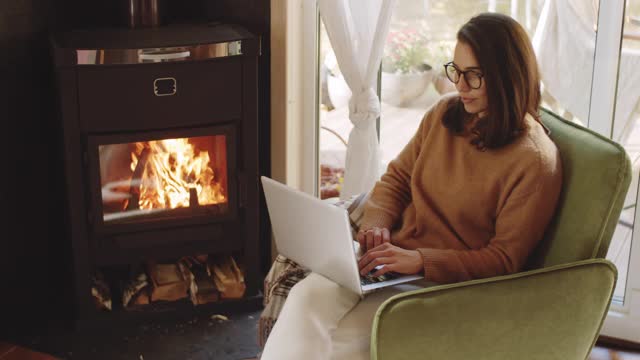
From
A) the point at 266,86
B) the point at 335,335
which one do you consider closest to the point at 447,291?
the point at 335,335

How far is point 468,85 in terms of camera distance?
1984mm

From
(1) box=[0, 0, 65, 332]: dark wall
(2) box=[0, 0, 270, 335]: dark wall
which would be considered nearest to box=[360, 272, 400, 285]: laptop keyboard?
(2) box=[0, 0, 270, 335]: dark wall

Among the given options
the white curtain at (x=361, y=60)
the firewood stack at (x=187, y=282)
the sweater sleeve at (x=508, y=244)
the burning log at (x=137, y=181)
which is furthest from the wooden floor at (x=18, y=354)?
the sweater sleeve at (x=508, y=244)

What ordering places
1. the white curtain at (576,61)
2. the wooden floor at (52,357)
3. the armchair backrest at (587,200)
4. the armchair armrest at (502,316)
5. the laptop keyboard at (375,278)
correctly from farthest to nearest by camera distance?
the wooden floor at (52,357), the white curtain at (576,61), the laptop keyboard at (375,278), the armchair backrest at (587,200), the armchair armrest at (502,316)

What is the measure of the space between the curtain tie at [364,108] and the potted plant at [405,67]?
0.34ft

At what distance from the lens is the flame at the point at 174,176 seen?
2775 millimetres

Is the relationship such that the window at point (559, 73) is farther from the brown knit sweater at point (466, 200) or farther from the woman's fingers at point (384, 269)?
the woman's fingers at point (384, 269)

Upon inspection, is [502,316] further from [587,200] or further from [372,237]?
[372,237]

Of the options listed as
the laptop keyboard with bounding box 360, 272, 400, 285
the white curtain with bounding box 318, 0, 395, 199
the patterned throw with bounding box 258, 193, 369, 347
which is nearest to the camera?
the laptop keyboard with bounding box 360, 272, 400, 285

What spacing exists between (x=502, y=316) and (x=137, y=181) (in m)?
1.42

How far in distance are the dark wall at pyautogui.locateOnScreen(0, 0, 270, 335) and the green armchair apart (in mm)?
1422

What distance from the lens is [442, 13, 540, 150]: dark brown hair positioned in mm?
1933

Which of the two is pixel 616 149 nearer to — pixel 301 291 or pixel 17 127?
pixel 301 291

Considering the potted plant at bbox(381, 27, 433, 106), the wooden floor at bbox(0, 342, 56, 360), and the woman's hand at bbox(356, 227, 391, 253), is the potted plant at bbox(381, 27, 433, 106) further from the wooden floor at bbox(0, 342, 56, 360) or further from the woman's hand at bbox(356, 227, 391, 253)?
the wooden floor at bbox(0, 342, 56, 360)
